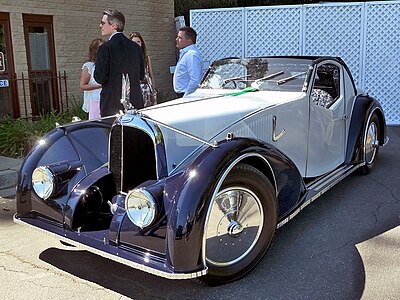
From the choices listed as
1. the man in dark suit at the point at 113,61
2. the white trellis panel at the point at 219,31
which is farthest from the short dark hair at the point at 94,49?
the white trellis panel at the point at 219,31

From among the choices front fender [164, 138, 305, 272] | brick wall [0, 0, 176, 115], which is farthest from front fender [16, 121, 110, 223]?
brick wall [0, 0, 176, 115]

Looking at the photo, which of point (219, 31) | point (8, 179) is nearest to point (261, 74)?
point (8, 179)

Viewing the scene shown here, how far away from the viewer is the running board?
3.69 meters

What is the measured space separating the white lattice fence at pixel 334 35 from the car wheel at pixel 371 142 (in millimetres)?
3717

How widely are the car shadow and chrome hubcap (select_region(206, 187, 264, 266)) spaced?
0.67 ft

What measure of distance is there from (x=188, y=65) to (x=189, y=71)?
0.08 m

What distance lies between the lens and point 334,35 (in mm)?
9219

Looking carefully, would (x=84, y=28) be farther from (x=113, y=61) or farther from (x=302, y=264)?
(x=302, y=264)

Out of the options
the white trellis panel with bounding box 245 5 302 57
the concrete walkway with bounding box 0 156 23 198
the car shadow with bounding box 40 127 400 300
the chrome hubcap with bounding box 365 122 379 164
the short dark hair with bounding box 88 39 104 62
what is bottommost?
the car shadow with bounding box 40 127 400 300

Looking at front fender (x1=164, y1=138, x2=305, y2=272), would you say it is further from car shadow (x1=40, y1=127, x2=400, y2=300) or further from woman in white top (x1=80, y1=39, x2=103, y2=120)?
woman in white top (x1=80, y1=39, x2=103, y2=120)

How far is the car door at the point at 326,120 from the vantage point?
4.43 meters

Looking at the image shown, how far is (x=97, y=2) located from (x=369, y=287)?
789 cm

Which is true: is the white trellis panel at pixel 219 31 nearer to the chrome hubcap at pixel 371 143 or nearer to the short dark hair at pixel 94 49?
the short dark hair at pixel 94 49

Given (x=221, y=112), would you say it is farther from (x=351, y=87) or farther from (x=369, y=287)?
(x=351, y=87)
